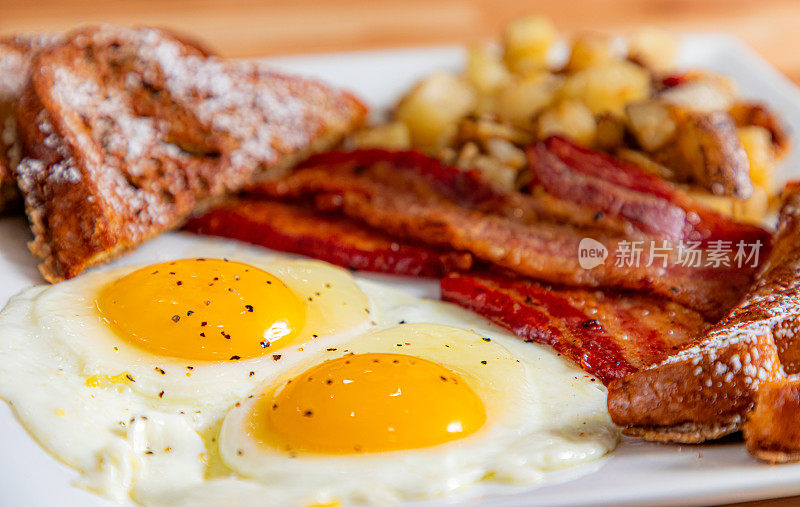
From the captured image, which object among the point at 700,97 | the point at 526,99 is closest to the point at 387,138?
the point at 526,99

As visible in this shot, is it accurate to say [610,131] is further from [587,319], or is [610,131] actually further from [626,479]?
[626,479]

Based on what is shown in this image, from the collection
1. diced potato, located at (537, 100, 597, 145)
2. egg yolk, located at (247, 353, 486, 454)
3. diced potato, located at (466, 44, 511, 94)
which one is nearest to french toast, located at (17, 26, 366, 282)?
diced potato, located at (466, 44, 511, 94)

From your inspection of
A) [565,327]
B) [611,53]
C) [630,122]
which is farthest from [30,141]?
[611,53]

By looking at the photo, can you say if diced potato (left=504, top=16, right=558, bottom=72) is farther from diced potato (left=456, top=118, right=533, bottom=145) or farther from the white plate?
the white plate

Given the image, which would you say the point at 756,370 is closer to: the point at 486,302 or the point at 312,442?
the point at 486,302

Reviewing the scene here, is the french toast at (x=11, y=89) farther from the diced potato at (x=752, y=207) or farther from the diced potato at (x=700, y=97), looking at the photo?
the diced potato at (x=752, y=207)

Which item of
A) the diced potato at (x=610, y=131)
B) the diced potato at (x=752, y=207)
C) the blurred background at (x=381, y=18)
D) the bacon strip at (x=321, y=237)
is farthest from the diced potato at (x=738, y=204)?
the blurred background at (x=381, y=18)

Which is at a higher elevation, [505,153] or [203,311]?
[505,153]
